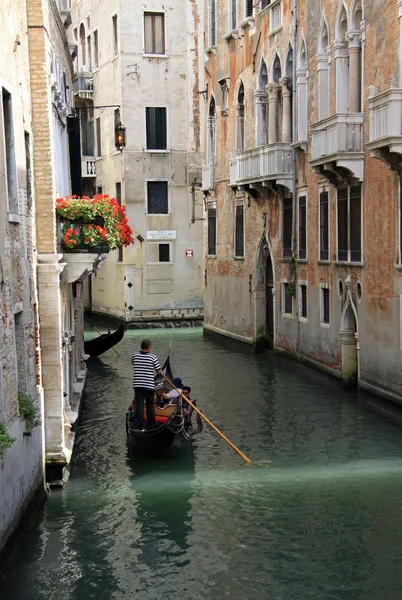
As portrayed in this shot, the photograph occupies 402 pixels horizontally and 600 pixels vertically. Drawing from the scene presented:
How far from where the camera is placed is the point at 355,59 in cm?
1396

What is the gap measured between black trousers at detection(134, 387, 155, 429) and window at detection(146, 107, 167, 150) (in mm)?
15255

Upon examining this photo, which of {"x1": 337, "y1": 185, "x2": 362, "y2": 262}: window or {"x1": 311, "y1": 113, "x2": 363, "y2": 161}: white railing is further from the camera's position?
{"x1": 337, "y1": 185, "x2": 362, "y2": 262}: window

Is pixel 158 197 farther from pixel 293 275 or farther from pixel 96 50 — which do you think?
pixel 293 275

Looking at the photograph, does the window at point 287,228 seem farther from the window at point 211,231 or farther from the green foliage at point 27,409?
the green foliage at point 27,409

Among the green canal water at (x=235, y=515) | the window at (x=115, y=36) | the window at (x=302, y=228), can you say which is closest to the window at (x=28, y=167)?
the green canal water at (x=235, y=515)

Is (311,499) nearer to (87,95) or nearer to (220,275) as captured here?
(220,275)

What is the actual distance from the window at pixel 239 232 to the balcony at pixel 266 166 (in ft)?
4.69

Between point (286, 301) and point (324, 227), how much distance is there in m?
2.63

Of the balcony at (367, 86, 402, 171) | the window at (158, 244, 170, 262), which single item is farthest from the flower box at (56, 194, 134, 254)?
the window at (158, 244, 170, 262)

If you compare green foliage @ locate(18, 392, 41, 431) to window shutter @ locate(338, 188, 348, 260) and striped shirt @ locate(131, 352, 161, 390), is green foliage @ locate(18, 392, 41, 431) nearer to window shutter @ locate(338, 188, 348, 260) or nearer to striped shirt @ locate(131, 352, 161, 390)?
striped shirt @ locate(131, 352, 161, 390)

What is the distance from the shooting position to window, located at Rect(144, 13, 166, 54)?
80.4 ft

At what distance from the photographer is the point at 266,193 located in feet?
61.3

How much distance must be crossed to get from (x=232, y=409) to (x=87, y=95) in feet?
51.7

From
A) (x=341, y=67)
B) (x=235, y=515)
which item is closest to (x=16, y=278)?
(x=235, y=515)
